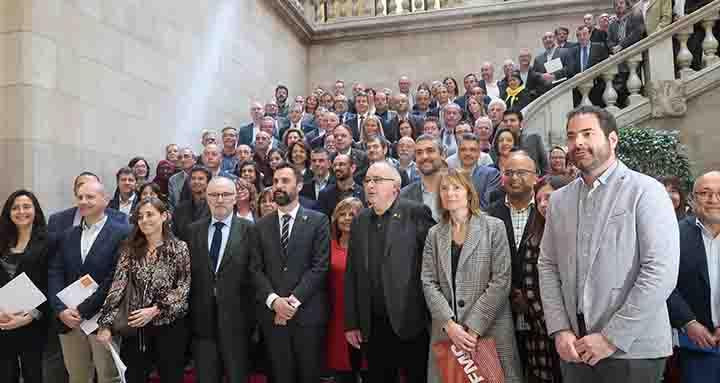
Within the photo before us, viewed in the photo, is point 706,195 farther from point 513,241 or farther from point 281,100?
point 281,100

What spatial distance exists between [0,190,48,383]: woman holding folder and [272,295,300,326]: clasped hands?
1.78m

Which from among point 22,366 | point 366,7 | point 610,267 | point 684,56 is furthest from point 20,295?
point 366,7

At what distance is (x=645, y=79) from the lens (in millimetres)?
7656

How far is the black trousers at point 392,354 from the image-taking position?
11.5 feet

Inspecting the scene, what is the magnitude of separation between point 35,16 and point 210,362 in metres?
4.43

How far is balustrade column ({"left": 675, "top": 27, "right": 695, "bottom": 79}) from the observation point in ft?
24.4

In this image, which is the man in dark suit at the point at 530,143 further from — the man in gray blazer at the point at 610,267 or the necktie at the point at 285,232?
the man in gray blazer at the point at 610,267

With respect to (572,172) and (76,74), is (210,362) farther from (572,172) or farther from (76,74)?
(76,74)

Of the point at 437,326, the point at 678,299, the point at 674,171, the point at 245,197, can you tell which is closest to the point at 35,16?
the point at 245,197

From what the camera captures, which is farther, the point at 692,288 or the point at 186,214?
the point at 186,214

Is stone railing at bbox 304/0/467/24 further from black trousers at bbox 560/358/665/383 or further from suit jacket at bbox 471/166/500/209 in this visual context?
black trousers at bbox 560/358/665/383

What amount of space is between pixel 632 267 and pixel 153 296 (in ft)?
9.51

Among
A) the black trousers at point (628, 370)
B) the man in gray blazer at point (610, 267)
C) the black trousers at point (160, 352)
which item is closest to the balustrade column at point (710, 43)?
the man in gray blazer at point (610, 267)

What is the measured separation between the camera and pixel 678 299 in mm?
2965
